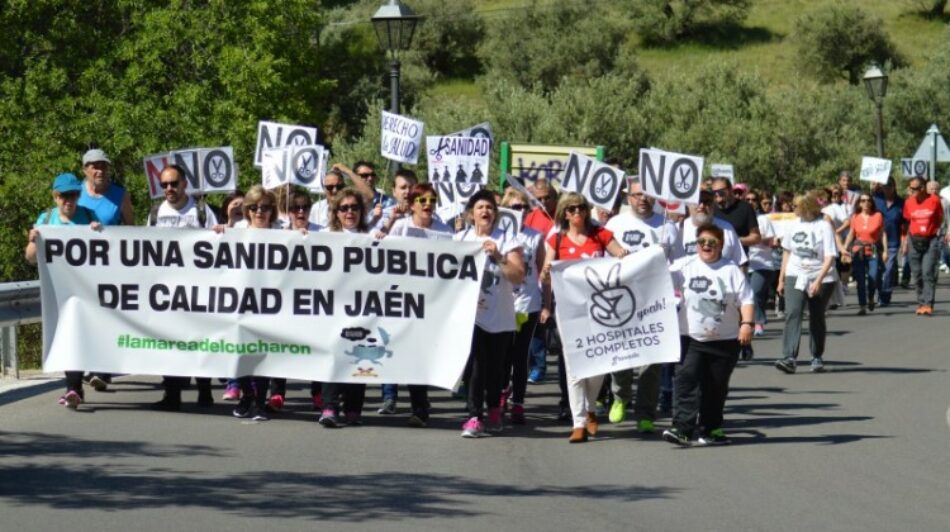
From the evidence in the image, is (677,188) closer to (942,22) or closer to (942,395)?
(942,395)

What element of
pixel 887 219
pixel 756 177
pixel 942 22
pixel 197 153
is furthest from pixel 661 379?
pixel 942 22

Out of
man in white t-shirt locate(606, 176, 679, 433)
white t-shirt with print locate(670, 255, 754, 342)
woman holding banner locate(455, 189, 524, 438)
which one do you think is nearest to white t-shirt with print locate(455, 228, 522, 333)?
woman holding banner locate(455, 189, 524, 438)

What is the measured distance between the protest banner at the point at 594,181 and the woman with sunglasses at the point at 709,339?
1.73 m

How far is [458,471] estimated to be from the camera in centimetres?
1069

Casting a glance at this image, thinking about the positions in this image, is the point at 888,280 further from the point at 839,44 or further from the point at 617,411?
the point at 839,44

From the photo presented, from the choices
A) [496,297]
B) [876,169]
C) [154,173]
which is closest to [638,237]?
[496,297]

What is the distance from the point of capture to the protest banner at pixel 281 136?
17.3 m

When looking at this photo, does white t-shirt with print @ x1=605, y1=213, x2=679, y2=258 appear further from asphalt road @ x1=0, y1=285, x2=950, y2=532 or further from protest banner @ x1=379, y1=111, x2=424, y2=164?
protest banner @ x1=379, y1=111, x2=424, y2=164

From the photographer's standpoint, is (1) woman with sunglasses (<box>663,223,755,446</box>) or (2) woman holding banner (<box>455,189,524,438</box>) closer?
(1) woman with sunglasses (<box>663,223,755,446</box>)

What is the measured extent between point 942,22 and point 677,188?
79.0m

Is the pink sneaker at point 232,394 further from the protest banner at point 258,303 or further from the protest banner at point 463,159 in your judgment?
the protest banner at point 463,159

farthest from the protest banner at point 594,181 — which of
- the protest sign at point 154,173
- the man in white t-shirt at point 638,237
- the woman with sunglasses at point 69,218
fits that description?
the protest sign at point 154,173

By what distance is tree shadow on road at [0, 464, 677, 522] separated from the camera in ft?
30.1

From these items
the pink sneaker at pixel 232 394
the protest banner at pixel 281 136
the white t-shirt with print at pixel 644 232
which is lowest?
the pink sneaker at pixel 232 394
